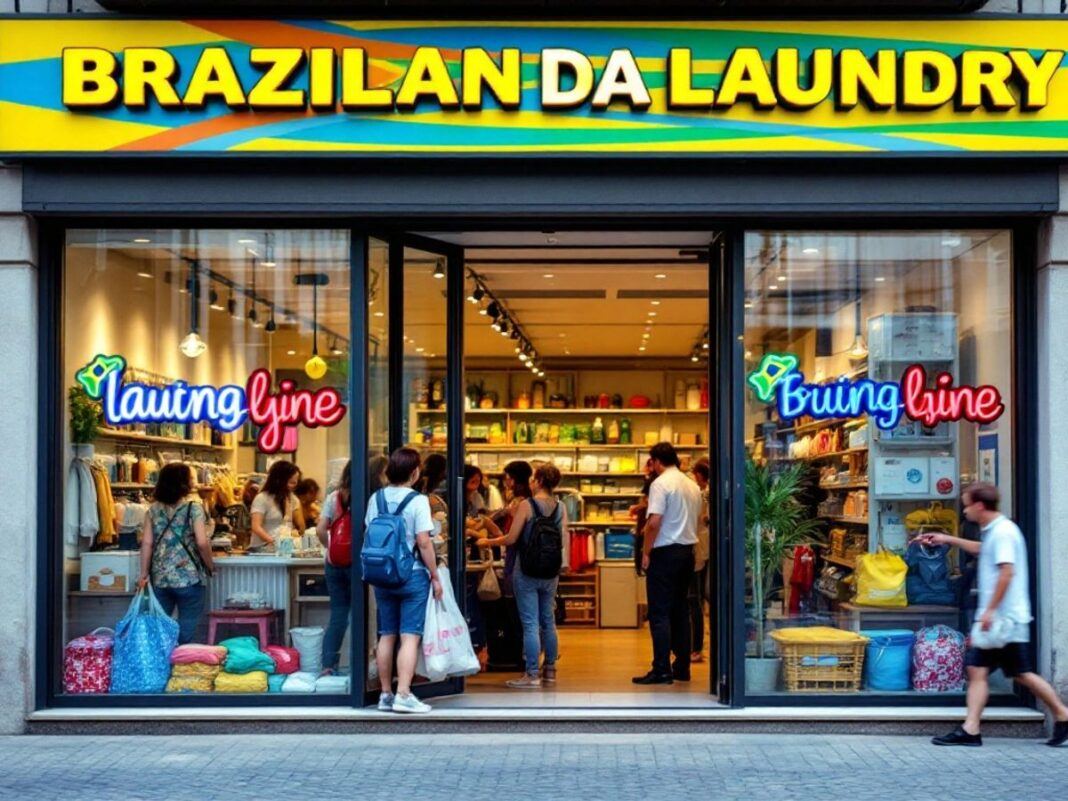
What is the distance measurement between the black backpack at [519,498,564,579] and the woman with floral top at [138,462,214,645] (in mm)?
2705

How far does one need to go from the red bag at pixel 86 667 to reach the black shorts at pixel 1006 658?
5741 mm

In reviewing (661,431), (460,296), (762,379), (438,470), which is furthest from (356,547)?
(661,431)

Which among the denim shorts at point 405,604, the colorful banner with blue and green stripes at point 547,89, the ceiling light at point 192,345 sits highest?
the colorful banner with blue and green stripes at point 547,89

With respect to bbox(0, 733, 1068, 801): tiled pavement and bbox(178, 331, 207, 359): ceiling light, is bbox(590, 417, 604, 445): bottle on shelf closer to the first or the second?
bbox(178, 331, 207, 359): ceiling light

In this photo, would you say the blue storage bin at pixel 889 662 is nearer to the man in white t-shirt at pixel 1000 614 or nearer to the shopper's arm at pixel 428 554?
the man in white t-shirt at pixel 1000 614

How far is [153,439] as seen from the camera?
38.2 feet

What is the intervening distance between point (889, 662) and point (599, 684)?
Result: 263cm

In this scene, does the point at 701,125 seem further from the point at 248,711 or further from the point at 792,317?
the point at 248,711

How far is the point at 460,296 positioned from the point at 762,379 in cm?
234

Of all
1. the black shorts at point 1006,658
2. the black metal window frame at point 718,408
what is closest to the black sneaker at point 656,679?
the black metal window frame at point 718,408

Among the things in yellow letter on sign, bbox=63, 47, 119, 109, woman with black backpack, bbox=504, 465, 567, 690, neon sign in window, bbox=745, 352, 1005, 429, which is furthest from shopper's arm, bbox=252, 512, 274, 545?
neon sign in window, bbox=745, 352, 1005, 429

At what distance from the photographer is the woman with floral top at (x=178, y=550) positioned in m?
11.4

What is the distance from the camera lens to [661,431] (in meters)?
21.3

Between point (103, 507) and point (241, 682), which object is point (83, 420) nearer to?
point (103, 507)
